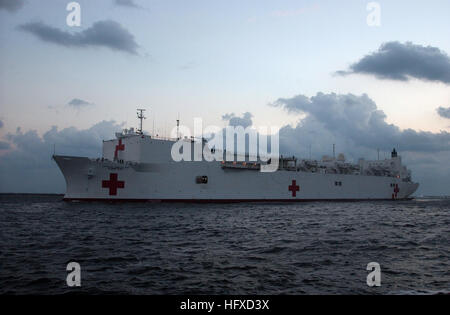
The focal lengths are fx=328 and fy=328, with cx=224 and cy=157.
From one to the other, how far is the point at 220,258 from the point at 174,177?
46.9 feet

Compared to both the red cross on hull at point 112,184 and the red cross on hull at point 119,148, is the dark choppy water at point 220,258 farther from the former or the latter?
the red cross on hull at point 119,148

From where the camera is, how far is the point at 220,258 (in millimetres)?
6305

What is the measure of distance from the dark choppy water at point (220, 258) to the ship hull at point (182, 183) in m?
7.47

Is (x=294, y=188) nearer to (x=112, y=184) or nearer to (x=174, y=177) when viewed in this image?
(x=174, y=177)

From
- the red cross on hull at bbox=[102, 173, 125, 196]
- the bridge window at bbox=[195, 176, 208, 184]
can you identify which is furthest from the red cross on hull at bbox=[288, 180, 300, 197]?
the red cross on hull at bbox=[102, 173, 125, 196]

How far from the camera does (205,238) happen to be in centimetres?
862

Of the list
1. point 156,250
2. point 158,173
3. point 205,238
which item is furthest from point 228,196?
point 156,250

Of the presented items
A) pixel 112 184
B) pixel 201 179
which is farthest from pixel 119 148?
pixel 201 179

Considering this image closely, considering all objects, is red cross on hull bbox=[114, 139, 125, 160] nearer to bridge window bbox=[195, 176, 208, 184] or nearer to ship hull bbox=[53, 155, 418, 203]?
ship hull bbox=[53, 155, 418, 203]

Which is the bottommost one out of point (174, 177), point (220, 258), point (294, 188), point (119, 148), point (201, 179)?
point (220, 258)

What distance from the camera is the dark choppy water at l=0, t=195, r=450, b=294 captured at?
15.1 feet

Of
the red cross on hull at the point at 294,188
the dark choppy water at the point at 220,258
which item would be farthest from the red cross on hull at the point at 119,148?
the red cross on hull at the point at 294,188
